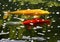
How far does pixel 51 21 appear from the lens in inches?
60.3

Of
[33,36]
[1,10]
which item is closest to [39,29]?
[33,36]

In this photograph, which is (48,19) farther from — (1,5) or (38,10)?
(1,5)

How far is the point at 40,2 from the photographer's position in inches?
60.9

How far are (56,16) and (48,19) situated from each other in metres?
0.07

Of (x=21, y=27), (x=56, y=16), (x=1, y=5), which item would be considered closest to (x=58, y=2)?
(x=56, y=16)

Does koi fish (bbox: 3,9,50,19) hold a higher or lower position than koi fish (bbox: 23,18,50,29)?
higher

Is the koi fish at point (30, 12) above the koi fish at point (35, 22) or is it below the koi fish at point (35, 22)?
above

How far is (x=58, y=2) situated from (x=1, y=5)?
47 centimetres

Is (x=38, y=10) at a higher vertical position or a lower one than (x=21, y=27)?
higher

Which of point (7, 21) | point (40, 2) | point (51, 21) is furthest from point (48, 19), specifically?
point (7, 21)

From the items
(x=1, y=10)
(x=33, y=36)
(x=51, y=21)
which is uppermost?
(x=1, y=10)

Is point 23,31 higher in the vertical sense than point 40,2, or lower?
lower

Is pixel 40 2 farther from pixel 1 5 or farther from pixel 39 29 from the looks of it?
pixel 1 5

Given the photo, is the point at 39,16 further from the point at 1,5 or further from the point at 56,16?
the point at 1,5
